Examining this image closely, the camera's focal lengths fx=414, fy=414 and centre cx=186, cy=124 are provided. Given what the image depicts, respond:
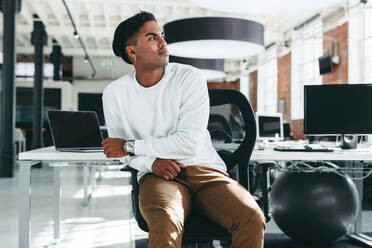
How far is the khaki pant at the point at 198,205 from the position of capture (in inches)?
58.1

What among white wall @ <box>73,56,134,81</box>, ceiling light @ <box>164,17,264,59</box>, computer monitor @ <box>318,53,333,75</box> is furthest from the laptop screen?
Answer: white wall @ <box>73,56,134,81</box>

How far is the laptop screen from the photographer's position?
2.51 m

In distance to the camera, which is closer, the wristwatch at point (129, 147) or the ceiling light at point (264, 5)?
the wristwatch at point (129, 147)

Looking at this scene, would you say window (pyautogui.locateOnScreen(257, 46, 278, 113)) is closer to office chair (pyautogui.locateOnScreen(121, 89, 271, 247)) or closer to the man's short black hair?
office chair (pyautogui.locateOnScreen(121, 89, 271, 247))

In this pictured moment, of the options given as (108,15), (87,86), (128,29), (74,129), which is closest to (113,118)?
(128,29)

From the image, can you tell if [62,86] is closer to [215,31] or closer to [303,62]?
[303,62]

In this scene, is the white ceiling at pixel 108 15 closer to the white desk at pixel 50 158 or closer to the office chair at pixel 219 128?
the white desk at pixel 50 158

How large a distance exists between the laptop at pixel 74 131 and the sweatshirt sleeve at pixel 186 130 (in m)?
0.88

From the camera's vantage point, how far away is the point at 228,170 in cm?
205

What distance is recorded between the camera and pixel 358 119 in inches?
124

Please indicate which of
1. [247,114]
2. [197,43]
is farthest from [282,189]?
[197,43]

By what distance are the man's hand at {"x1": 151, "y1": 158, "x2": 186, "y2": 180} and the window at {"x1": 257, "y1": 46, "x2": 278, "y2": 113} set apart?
1374cm

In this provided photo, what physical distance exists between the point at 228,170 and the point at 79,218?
8.76ft

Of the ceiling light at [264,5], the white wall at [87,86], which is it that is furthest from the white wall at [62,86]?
the ceiling light at [264,5]
